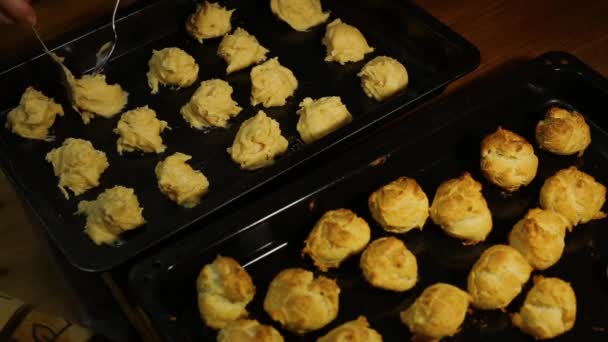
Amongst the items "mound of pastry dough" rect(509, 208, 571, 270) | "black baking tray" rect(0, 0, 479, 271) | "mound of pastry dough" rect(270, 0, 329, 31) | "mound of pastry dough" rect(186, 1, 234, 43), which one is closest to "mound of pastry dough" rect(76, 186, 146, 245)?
"black baking tray" rect(0, 0, 479, 271)

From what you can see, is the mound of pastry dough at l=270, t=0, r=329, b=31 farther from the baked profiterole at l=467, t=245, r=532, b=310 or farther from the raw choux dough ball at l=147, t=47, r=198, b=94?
the baked profiterole at l=467, t=245, r=532, b=310

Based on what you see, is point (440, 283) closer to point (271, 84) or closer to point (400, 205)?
point (400, 205)

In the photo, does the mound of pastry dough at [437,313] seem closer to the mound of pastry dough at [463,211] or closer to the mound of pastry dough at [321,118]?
the mound of pastry dough at [463,211]

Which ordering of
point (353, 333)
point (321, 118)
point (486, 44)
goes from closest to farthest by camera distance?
1. point (353, 333)
2. point (321, 118)
3. point (486, 44)

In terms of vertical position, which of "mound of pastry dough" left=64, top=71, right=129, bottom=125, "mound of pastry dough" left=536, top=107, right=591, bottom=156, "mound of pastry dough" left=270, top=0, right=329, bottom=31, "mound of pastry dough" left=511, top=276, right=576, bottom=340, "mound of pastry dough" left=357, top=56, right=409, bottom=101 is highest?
"mound of pastry dough" left=64, top=71, right=129, bottom=125

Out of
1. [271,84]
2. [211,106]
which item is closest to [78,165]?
[211,106]

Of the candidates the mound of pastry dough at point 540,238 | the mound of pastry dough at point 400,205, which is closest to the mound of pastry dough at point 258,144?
the mound of pastry dough at point 400,205

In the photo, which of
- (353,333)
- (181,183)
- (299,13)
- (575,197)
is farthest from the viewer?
(299,13)
